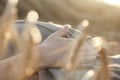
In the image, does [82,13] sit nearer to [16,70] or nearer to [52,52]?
[52,52]

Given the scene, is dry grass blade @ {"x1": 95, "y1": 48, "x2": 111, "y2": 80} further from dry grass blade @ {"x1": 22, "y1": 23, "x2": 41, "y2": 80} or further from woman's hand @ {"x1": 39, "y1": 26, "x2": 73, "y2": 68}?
woman's hand @ {"x1": 39, "y1": 26, "x2": 73, "y2": 68}

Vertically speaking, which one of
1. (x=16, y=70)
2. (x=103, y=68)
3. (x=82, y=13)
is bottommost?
(x=16, y=70)

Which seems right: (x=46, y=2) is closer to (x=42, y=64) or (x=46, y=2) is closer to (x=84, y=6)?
(x=84, y=6)

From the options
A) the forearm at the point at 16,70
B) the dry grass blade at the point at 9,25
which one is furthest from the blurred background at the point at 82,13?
the dry grass blade at the point at 9,25

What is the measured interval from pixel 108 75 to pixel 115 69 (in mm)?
823

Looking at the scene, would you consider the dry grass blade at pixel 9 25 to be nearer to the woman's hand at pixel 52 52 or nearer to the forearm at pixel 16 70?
the forearm at pixel 16 70

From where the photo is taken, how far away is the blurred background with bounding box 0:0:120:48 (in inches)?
324

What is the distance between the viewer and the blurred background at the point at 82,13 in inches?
324

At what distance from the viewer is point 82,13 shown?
9.18 m

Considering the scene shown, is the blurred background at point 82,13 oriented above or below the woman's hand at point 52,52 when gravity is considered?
above

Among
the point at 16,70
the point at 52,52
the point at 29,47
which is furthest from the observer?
the point at 52,52

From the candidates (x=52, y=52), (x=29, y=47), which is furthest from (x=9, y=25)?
(x=52, y=52)

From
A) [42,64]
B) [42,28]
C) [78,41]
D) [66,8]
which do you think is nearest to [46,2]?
[66,8]

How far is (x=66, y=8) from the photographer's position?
8.80 metres
